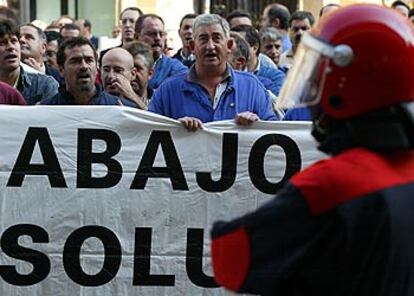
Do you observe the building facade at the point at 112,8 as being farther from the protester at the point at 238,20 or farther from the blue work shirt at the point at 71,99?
the blue work shirt at the point at 71,99

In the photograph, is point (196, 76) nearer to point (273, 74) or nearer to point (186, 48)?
point (273, 74)

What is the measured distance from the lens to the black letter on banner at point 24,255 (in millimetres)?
6332

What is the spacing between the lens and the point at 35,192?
6398 millimetres

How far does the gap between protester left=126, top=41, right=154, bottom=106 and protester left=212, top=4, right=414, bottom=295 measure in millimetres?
5520

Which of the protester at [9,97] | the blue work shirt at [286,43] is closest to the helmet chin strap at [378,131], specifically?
the protester at [9,97]

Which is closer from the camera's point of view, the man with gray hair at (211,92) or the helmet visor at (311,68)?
the helmet visor at (311,68)

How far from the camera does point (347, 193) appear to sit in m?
2.71

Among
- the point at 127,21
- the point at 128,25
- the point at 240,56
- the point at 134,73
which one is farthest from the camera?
the point at 127,21

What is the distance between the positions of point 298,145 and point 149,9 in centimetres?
1399

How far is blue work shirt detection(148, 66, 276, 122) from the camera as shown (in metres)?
6.94

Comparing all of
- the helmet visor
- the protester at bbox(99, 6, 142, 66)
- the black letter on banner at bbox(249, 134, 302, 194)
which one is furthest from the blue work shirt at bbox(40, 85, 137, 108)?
the helmet visor

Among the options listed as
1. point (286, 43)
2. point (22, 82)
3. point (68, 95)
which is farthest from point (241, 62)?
point (286, 43)

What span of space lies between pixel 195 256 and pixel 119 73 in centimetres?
205

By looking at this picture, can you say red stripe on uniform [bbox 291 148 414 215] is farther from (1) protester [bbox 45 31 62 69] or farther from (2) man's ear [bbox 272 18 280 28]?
(2) man's ear [bbox 272 18 280 28]
